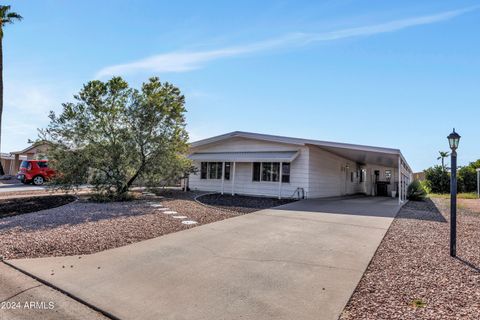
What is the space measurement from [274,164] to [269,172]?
50cm

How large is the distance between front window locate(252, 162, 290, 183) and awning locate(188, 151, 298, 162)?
2.06ft

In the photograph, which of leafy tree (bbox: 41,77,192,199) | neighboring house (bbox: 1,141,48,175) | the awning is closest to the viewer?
leafy tree (bbox: 41,77,192,199)

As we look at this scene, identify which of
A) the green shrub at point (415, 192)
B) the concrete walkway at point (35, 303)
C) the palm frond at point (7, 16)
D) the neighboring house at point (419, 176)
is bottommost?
the concrete walkway at point (35, 303)

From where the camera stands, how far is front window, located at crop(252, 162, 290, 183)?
14453 millimetres

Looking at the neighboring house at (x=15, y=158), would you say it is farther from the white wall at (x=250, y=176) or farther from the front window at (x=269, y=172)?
the front window at (x=269, y=172)

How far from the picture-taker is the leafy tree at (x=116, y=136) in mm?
10680

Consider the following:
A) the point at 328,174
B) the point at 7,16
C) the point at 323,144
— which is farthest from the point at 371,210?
the point at 7,16

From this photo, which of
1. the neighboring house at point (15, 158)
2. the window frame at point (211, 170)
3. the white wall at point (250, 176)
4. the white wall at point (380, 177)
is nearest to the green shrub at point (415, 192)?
the white wall at point (380, 177)

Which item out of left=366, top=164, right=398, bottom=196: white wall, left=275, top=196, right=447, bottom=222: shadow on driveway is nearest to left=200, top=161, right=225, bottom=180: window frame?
left=275, top=196, right=447, bottom=222: shadow on driveway

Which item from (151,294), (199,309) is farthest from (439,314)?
(151,294)

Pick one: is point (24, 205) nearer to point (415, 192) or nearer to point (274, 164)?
point (274, 164)

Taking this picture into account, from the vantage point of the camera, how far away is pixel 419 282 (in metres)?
3.73

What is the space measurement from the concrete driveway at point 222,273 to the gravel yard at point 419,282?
0.21 meters

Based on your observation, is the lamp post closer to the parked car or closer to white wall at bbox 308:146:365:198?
white wall at bbox 308:146:365:198
